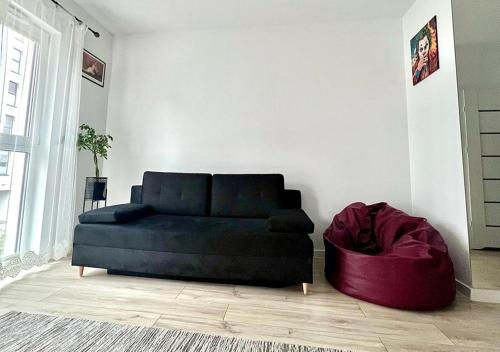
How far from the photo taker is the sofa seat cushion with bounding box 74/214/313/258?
64.4 inches

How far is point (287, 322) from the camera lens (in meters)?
1.32

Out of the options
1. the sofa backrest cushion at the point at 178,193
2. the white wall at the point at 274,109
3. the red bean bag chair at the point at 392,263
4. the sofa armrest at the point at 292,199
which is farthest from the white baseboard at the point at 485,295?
the sofa backrest cushion at the point at 178,193

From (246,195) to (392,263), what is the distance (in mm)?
1380

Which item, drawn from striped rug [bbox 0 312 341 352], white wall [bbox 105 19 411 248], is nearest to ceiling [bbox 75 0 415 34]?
white wall [bbox 105 19 411 248]

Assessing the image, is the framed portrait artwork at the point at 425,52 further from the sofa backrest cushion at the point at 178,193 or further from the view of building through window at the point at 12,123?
the view of building through window at the point at 12,123

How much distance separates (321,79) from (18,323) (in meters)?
3.24

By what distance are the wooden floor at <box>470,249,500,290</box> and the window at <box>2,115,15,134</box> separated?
3724 mm

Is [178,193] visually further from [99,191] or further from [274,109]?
[274,109]

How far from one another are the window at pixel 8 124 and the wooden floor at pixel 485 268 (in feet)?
12.2

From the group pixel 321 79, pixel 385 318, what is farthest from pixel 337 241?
pixel 321 79

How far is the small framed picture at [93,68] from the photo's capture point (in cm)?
257

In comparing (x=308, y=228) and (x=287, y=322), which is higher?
(x=308, y=228)

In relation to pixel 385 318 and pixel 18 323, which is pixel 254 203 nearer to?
pixel 385 318

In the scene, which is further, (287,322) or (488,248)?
(488,248)
